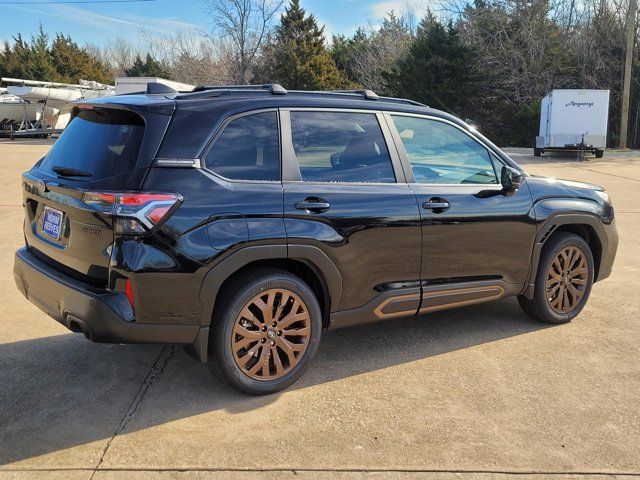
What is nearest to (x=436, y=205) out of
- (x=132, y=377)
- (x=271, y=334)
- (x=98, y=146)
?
(x=271, y=334)

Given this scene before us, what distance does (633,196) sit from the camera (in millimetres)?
12727

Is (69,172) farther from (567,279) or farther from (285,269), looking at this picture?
(567,279)

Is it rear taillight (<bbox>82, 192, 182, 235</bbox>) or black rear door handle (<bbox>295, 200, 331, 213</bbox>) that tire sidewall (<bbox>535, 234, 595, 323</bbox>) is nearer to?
A: black rear door handle (<bbox>295, 200, 331, 213</bbox>)

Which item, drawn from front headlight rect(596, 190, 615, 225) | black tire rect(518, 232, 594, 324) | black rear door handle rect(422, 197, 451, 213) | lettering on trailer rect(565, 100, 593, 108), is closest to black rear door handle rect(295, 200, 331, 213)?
black rear door handle rect(422, 197, 451, 213)

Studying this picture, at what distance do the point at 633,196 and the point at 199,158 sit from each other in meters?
12.0

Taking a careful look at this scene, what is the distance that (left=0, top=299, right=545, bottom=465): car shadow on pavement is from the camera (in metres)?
3.18

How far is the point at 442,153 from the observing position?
4.36m

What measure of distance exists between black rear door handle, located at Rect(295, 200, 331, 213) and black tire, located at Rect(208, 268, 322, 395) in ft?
1.33

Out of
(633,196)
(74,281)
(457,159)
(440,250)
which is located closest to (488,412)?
(440,250)

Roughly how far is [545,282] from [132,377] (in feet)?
10.4

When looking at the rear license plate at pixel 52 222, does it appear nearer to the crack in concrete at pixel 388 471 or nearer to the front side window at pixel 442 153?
the crack in concrete at pixel 388 471

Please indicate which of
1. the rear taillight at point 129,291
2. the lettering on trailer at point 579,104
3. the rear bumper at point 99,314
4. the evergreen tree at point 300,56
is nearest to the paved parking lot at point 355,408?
the rear bumper at point 99,314

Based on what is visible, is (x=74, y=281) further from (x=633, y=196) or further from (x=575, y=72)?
(x=575, y=72)

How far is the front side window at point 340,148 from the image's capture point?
3.68 meters
